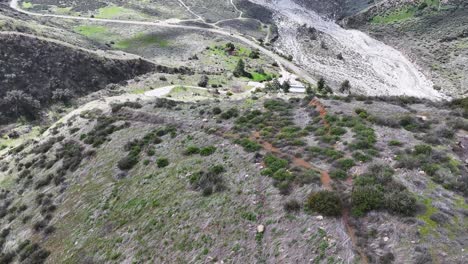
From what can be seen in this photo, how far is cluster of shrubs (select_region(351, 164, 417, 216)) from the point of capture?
866 inches

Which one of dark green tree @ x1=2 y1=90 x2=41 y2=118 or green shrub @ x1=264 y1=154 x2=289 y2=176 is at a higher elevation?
green shrub @ x1=264 y1=154 x2=289 y2=176

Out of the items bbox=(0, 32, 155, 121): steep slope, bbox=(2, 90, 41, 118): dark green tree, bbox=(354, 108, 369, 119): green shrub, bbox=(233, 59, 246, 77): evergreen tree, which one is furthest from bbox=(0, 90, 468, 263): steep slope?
bbox=(233, 59, 246, 77): evergreen tree

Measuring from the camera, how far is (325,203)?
23.7m

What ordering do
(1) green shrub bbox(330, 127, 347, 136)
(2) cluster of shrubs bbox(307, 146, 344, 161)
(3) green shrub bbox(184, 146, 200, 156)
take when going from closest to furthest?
1. (2) cluster of shrubs bbox(307, 146, 344, 161)
2. (1) green shrub bbox(330, 127, 347, 136)
3. (3) green shrub bbox(184, 146, 200, 156)

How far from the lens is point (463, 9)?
392 feet

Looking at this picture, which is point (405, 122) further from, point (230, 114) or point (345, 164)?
point (230, 114)

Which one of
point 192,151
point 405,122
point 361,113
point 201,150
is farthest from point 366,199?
point 192,151

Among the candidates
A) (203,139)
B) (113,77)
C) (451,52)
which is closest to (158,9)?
(113,77)

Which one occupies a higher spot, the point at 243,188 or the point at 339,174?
the point at 339,174

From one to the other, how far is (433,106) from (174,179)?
26809 millimetres

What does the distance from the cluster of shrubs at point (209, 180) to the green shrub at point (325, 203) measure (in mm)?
8020

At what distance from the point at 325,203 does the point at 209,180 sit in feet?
34.8

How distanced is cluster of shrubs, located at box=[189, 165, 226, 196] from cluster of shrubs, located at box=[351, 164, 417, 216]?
10494 millimetres

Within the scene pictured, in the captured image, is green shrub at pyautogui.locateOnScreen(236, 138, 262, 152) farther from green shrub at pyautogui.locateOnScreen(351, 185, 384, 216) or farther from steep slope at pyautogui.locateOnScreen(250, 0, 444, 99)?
steep slope at pyautogui.locateOnScreen(250, 0, 444, 99)
